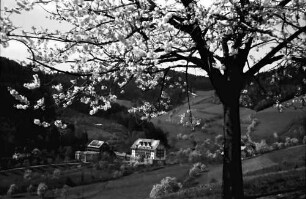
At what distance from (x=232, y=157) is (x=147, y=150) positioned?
83383 mm

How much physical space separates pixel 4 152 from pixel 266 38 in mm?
101796

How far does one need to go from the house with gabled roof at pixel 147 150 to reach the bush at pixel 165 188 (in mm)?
26255

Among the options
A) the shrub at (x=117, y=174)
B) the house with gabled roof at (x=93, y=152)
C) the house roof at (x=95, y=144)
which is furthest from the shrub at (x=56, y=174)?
the house roof at (x=95, y=144)

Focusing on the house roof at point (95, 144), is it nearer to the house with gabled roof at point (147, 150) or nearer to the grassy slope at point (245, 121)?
the house with gabled roof at point (147, 150)

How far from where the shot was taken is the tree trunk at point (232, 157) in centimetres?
1236

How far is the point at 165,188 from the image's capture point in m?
50.3

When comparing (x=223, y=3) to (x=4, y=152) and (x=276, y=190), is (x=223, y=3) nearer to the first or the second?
(x=276, y=190)

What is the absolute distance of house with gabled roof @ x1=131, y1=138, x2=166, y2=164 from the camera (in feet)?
294

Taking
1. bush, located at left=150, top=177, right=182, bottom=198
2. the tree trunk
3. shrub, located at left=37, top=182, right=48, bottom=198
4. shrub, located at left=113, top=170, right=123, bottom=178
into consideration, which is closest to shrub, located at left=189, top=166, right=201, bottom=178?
bush, located at left=150, top=177, right=182, bottom=198

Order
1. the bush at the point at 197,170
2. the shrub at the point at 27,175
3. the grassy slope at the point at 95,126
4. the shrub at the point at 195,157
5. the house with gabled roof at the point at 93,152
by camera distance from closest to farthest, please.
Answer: the bush at the point at 197,170 → the shrub at the point at 195,157 → the shrub at the point at 27,175 → the house with gabled roof at the point at 93,152 → the grassy slope at the point at 95,126

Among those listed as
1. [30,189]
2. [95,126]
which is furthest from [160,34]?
[95,126]

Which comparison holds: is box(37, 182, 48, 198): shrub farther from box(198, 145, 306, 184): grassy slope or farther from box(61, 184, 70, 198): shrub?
box(198, 145, 306, 184): grassy slope

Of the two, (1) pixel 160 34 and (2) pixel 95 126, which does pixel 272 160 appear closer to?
(1) pixel 160 34

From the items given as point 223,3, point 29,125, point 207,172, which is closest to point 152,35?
point 223,3
